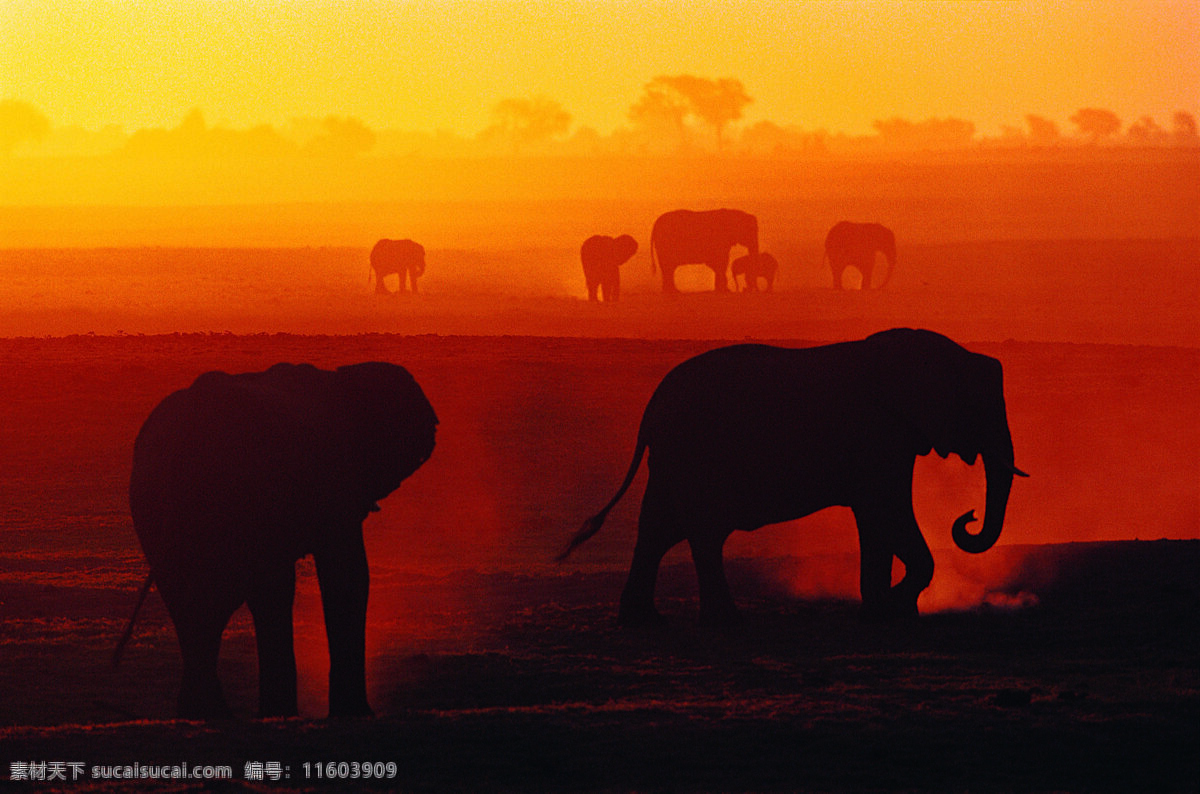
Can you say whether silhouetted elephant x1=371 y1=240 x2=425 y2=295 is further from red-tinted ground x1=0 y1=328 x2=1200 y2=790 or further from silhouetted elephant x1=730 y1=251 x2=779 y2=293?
red-tinted ground x1=0 y1=328 x2=1200 y2=790

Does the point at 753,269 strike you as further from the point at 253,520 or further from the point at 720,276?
the point at 253,520

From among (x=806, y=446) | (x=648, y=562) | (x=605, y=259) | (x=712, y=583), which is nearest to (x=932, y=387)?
(x=806, y=446)

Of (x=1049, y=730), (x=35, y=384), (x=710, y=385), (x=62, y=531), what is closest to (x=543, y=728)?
(x=1049, y=730)

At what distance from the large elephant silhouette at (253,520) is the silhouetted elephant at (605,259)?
5082 cm

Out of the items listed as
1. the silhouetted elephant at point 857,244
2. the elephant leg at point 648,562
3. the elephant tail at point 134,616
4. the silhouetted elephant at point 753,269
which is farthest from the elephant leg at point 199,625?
the silhouetted elephant at point 857,244

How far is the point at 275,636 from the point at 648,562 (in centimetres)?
470

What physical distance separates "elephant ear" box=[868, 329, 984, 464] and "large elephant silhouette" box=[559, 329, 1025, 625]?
0.01m

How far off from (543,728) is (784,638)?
413 centimetres

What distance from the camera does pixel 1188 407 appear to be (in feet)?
120

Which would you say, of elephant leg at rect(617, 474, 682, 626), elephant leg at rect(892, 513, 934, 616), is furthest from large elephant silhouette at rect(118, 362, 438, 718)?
elephant leg at rect(892, 513, 934, 616)

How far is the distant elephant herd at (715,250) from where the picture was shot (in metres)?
66.4

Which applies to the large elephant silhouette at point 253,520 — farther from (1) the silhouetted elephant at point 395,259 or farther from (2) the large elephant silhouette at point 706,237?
(2) the large elephant silhouette at point 706,237

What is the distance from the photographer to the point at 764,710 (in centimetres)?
1199

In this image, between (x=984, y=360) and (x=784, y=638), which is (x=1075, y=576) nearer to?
(x=984, y=360)
